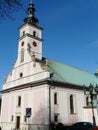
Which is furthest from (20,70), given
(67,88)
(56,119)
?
(56,119)

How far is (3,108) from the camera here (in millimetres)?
39500

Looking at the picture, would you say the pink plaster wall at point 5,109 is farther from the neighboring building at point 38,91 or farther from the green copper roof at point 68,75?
the green copper roof at point 68,75

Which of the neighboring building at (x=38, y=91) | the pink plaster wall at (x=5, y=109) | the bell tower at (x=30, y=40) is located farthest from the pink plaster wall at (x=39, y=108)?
the pink plaster wall at (x=5, y=109)

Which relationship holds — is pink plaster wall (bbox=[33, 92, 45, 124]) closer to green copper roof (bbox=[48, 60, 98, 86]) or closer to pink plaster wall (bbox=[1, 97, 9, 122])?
green copper roof (bbox=[48, 60, 98, 86])

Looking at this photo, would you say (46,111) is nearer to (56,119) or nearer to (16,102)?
(56,119)

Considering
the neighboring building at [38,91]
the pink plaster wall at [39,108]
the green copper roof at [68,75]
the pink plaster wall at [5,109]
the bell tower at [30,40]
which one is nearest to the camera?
the pink plaster wall at [39,108]

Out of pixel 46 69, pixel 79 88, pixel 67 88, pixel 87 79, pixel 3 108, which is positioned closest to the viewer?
pixel 46 69

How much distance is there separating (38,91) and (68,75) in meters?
8.16

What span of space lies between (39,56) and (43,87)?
28.9 ft

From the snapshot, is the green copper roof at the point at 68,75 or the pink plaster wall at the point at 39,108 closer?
the pink plaster wall at the point at 39,108

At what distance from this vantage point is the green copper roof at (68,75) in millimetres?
34594

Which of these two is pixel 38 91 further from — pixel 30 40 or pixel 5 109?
pixel 30 40

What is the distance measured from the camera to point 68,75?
1483 inches

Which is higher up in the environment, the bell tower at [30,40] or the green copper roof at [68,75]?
the bell tower at [30,40]
